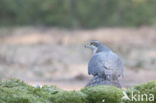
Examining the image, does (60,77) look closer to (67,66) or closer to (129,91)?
(67,66)

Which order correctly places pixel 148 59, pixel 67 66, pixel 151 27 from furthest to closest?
pixel 151 27 < pixel 148 59 < pixel 67 66

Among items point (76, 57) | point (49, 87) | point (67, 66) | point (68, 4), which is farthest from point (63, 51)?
point (49, 87)

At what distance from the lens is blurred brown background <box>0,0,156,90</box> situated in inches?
824

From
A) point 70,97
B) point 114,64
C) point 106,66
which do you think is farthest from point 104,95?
point 114,64

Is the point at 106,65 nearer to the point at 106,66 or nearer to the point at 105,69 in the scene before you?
the point at 106,66

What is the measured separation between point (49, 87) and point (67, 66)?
49.2 feet

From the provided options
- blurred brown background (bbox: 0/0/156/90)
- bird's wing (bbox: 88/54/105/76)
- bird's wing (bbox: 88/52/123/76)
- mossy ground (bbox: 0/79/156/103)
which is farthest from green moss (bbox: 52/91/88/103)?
blurred brown background (bbox: 0/0/156/90)

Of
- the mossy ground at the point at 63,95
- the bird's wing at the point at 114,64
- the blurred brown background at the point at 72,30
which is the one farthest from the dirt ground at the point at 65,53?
the mossy ground at the point at 63,95

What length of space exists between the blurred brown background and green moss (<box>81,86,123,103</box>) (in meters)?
15.7

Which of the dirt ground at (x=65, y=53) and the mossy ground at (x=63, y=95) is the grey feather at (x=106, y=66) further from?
the dirt ground at (x=65, y=53)

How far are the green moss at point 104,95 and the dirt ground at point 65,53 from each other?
11.0m

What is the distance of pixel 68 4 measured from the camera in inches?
999

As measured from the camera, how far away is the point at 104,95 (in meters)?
3.66

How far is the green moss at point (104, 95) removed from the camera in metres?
3.66
